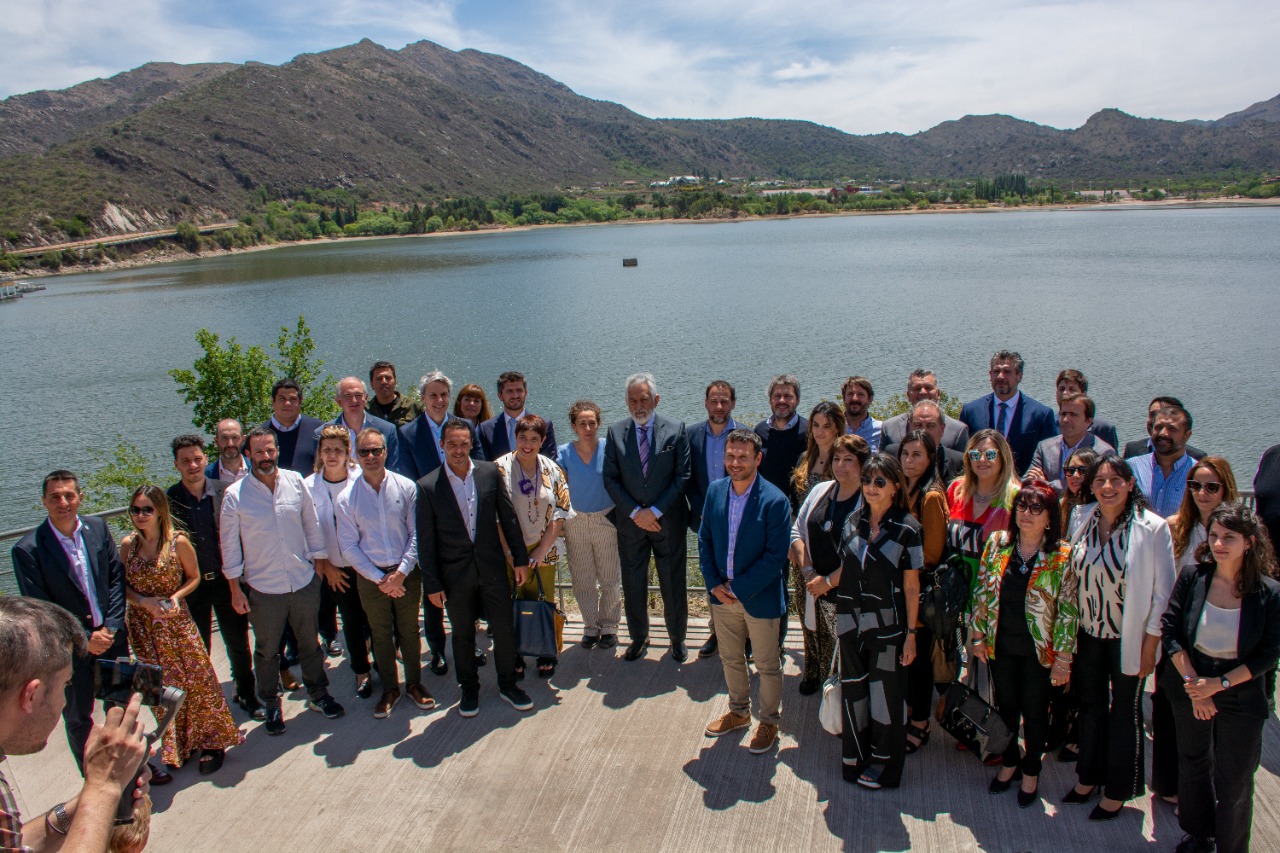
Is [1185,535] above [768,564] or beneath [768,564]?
above

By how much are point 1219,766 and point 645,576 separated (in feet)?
11.1

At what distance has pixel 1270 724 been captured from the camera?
448 cm

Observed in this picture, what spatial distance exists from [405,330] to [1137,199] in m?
149

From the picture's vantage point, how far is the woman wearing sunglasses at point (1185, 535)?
3.79 m

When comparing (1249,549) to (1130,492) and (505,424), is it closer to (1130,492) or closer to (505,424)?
(1130,492)

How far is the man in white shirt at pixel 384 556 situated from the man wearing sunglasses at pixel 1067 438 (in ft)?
13.4

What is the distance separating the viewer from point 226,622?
5000 millimetres

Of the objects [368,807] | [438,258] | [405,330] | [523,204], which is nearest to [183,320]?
[405,330]

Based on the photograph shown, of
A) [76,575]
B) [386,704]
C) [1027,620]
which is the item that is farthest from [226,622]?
[1027,620]

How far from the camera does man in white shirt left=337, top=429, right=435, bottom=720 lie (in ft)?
16.2

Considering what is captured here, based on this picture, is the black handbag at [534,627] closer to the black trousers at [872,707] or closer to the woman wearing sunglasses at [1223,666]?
the black trousers at [872,707]

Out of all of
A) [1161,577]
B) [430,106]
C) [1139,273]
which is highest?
[430,106]

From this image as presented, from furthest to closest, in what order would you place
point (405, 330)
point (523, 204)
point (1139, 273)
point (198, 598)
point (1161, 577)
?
point (523, 204), point (1139, 273), point (405, 330), point (198, 598), point (1161, 577)

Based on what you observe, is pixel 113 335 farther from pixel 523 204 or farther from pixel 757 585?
pixel 523 204
